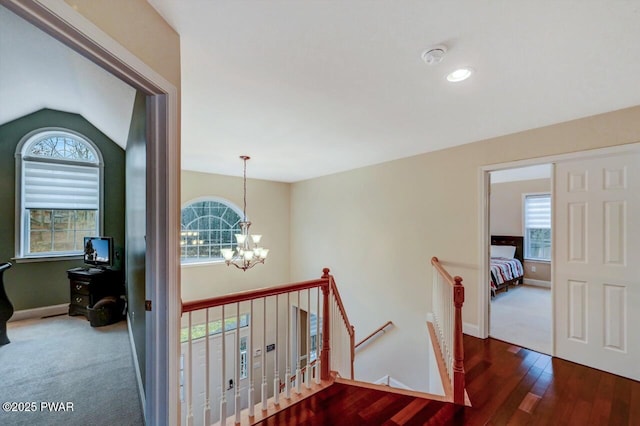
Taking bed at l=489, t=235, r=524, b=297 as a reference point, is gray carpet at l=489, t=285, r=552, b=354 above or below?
below

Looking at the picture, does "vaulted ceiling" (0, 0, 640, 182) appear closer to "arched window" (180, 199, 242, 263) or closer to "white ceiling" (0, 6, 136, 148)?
Answer: "white ceiling" (0, 6, 136, 148)

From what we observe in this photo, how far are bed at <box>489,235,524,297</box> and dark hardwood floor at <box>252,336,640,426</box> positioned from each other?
272 cm

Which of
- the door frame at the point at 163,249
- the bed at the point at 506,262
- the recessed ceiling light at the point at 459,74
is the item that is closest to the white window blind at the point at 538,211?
the bed at the point at 506,262

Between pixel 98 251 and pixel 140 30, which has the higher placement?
pixel 140 30

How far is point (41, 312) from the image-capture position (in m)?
3.73

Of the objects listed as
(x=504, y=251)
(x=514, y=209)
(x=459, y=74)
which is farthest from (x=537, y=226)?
(x=459, y=74)

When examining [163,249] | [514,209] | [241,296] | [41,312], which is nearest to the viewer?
[163,249]

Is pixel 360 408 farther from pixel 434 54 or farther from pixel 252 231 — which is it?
pixel 252 231

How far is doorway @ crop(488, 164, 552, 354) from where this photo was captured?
4902mm

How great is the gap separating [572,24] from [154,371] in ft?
9.38

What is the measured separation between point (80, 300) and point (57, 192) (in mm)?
1765

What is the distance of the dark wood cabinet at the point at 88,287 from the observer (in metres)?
3.61

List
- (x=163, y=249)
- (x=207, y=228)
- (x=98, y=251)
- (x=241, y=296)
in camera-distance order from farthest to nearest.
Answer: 1. (x=207, y=228)
2. (x=98, y=251)
3. (x=241, y=296)
4. (x=163, y=249)

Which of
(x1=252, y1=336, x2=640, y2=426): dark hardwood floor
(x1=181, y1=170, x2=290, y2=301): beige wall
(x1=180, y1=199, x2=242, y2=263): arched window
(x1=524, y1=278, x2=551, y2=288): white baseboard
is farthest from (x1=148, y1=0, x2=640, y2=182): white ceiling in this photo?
(x1=524, y1=278, x2=551, y2=288): white baseboard
